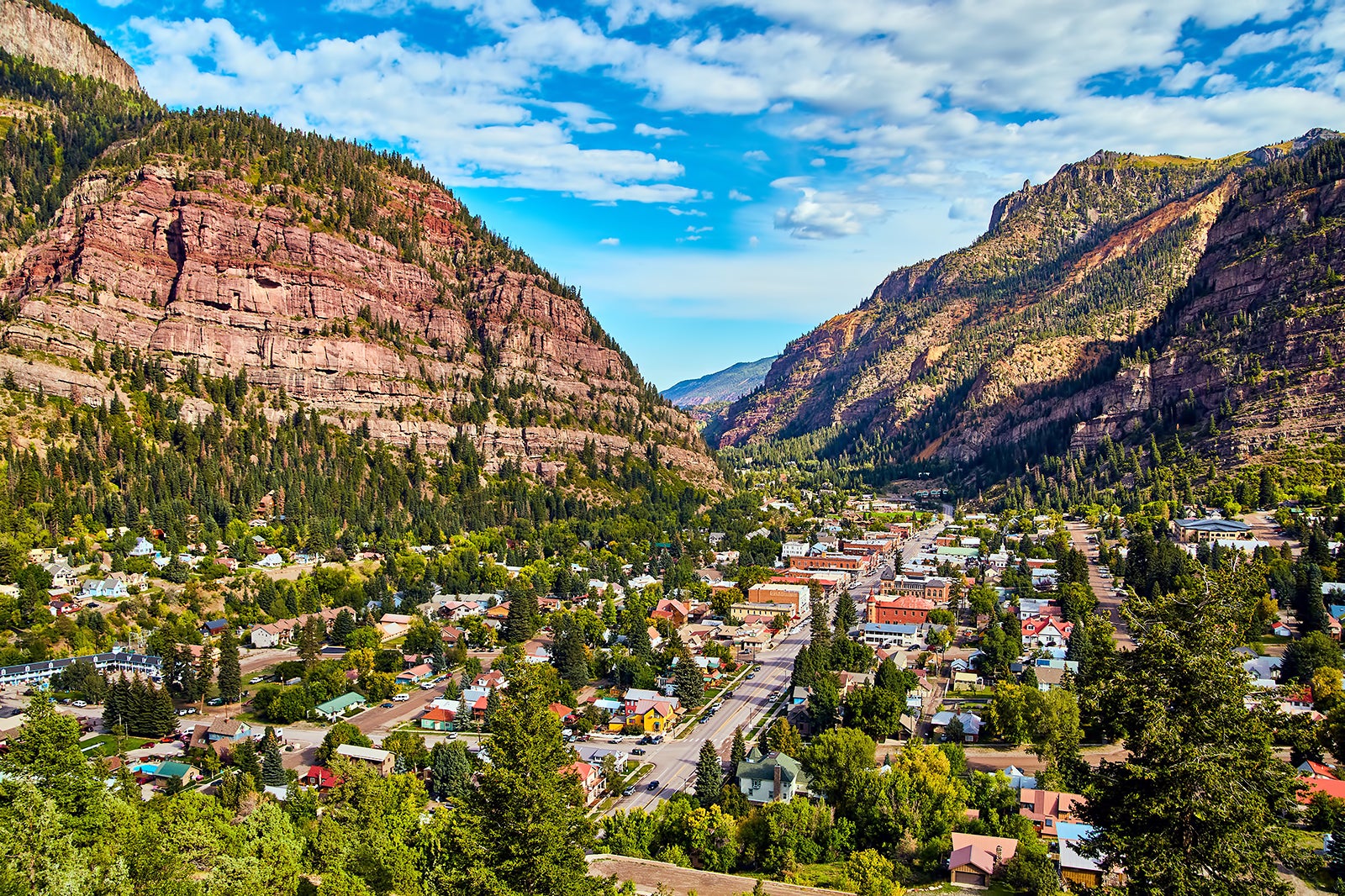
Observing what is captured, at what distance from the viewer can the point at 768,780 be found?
46.3 metres

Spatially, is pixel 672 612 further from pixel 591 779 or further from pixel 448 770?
pixel 448 770

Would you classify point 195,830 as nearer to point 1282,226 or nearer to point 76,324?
point 76,324

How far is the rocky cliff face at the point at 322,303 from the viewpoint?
120m

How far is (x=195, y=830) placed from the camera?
93.9ft

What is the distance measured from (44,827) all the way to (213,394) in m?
110

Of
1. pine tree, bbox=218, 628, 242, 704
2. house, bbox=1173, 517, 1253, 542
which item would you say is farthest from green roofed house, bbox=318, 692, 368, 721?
house, bbox=1173, 517, 1253, 542

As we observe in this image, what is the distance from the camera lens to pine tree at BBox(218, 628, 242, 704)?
59.9 metres

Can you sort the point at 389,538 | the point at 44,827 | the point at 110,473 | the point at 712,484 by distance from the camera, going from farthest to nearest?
1. the point at 712,484
2. the point at 389,538
3. the point at 110,473
4. the point at 44,827

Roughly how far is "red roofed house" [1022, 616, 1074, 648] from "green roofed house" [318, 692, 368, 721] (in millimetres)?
53421

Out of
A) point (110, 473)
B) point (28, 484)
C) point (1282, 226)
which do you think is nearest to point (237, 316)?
point (110, 473)

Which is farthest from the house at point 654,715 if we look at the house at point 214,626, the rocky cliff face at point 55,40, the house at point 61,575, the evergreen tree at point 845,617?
the rocky cliff face at point 55,40

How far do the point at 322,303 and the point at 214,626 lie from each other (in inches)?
3201

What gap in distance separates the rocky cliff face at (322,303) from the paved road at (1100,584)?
74621 mm

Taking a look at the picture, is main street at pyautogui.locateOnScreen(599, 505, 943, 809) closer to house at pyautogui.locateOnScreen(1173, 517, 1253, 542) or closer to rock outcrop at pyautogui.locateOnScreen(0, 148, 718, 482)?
house at pyautogui.locateOnScreen(1173, 517, 1253, 542)
